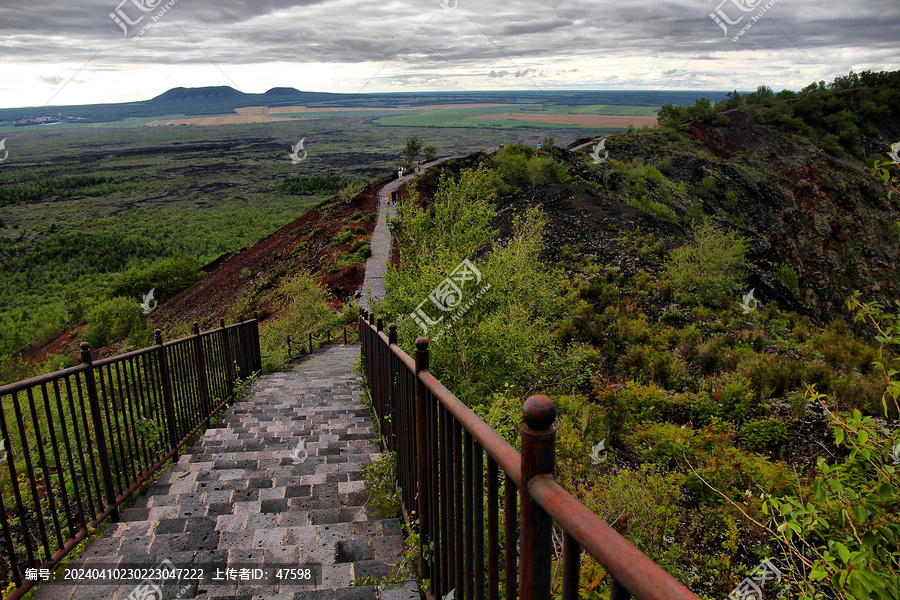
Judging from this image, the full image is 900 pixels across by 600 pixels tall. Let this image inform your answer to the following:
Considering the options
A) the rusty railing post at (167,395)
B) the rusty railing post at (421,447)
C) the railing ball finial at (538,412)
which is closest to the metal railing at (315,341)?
the rusty railing post at (167,395)

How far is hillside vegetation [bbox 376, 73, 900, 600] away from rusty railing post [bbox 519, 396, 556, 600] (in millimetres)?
1353

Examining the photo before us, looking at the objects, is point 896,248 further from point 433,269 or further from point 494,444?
point 494,444

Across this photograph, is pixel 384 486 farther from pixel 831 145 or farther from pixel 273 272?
pixel 831 145

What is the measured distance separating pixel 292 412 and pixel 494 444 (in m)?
5.85

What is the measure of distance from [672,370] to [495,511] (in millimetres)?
11119

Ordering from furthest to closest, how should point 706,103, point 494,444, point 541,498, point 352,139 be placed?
point 352,139, point 706,103, point 494,444, point 541,498

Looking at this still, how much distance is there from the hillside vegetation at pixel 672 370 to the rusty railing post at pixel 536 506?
135cm

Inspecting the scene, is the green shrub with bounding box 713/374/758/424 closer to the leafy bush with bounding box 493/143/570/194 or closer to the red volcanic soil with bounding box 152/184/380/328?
the red volcanic soil with bounding box 152/184/380/328

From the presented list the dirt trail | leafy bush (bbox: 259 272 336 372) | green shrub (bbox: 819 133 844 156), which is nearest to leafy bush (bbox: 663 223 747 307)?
the dirt trail

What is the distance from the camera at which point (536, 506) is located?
45.5 inches

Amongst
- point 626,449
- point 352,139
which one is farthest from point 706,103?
point 352,139

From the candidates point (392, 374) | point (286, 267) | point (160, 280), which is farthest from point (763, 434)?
point (160, 280)

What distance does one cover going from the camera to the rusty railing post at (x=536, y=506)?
104 cm

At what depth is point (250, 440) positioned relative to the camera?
533cm
